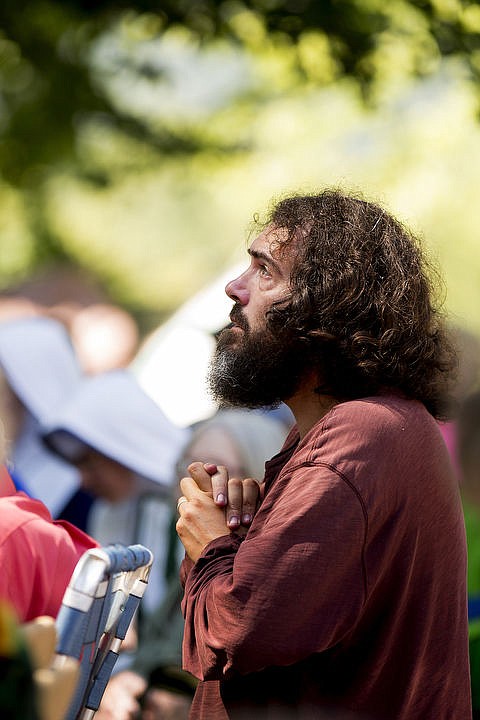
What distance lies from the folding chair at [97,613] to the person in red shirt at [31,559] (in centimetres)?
13

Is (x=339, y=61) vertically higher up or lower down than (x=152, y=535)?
higher up

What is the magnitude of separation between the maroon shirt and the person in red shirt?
0.93 ft

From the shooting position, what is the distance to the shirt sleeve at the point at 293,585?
5.95 feet

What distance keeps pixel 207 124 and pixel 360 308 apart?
1083 cm

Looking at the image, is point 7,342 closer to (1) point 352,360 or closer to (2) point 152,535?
(2) point 152,535

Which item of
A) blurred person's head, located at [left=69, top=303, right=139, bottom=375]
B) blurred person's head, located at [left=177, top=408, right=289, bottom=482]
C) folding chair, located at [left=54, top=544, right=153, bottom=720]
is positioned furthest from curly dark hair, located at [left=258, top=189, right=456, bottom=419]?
blurred person's head, located at [left=69, top=303, right=139, bottom=375]

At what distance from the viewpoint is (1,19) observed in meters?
6.71

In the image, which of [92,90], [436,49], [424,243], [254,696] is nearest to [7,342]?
[436,49]

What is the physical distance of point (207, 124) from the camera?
12.6m

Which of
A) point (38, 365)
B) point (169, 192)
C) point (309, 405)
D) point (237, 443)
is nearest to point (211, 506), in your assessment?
point (309, 405)

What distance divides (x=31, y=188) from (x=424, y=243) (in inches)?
386

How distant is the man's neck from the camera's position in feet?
7.04

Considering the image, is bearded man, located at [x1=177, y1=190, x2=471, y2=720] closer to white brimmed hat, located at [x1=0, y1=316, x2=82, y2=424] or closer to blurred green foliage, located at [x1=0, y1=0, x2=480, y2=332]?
blurred green foliage, located at [x1=0, y1=0, x2=480, y2=332]

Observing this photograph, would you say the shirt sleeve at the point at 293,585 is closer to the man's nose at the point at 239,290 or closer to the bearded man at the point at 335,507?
the bearded man at the point at 335,507
